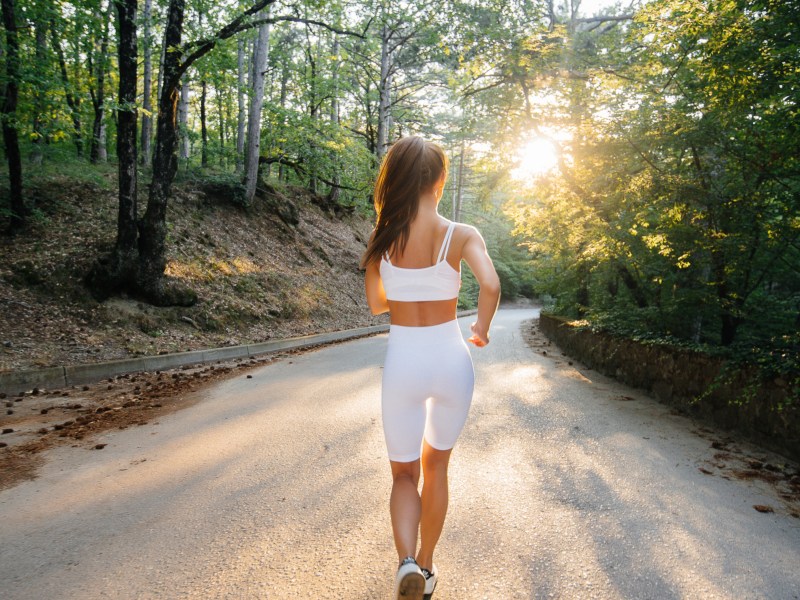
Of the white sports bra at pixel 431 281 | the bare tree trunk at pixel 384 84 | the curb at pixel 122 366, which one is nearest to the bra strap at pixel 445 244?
the white sports bra at pixel 431 281

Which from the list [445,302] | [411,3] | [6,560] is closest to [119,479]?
[6,560]

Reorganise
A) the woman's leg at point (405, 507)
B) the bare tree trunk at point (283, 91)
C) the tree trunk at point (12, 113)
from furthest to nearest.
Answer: the bare tree trunk at point (283, 91)
the tree trunk at point (12, 113)
the woman's leg at point (405, 507)

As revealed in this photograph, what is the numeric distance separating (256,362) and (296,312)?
537cm

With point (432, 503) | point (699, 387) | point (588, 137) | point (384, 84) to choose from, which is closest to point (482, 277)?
point (432, 503)

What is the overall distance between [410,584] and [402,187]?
1773 mm

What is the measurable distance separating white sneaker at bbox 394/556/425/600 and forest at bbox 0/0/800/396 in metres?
4.46

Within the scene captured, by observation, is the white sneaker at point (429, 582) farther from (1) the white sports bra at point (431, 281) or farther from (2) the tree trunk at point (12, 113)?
(2) the tree trunk at point (12, 113)

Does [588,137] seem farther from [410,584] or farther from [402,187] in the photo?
[410,584]

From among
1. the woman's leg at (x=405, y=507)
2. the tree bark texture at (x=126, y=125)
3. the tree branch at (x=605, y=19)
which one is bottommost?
the woman's leg at (x=405, y=507)

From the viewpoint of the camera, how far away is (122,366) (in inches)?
312

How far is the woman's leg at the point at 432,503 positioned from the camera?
7.73 ft

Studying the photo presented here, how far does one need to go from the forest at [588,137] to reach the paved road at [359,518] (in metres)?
2.16

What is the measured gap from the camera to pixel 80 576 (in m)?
2.53

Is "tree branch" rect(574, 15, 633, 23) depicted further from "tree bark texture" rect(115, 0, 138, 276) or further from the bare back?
the bare back
